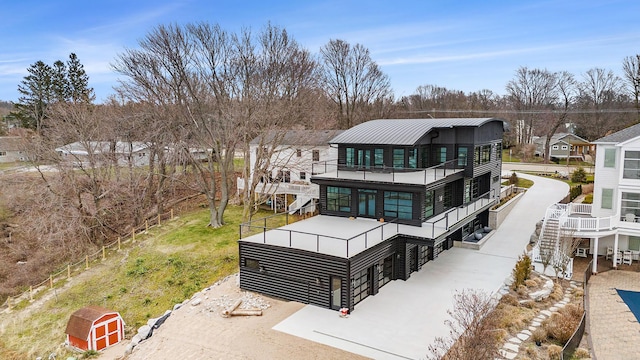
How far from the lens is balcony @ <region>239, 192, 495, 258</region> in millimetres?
16016

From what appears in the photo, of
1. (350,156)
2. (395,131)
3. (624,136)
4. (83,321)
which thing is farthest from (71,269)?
(624,136)

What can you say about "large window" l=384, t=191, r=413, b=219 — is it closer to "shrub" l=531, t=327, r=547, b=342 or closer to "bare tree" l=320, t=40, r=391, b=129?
"shrub" l=531, t=327, r=547, b=342

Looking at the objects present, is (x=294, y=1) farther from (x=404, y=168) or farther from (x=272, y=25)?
(x=404, y=168)

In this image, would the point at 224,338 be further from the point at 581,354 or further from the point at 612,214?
the point at 612,214

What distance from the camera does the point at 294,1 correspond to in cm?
2320

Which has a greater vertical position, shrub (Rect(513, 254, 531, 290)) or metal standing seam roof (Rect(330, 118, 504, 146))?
metal standing seam roof (Rect(330, 118, 504, 146))

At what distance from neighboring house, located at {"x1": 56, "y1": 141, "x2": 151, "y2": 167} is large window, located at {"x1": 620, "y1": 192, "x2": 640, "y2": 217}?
2890 cm

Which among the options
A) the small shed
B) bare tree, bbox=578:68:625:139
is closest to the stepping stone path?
the small shed

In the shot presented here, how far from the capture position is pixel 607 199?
21562mm

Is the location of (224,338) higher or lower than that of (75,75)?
lower

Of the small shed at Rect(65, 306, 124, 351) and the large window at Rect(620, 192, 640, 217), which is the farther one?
the large window at Rect(620, 192, 640, 217)

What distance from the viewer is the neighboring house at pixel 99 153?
27797 mm

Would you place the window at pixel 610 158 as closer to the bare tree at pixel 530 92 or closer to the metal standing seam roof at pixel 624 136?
the metal standing seam roof at pixel 624 136

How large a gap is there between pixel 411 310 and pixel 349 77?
32767mm
